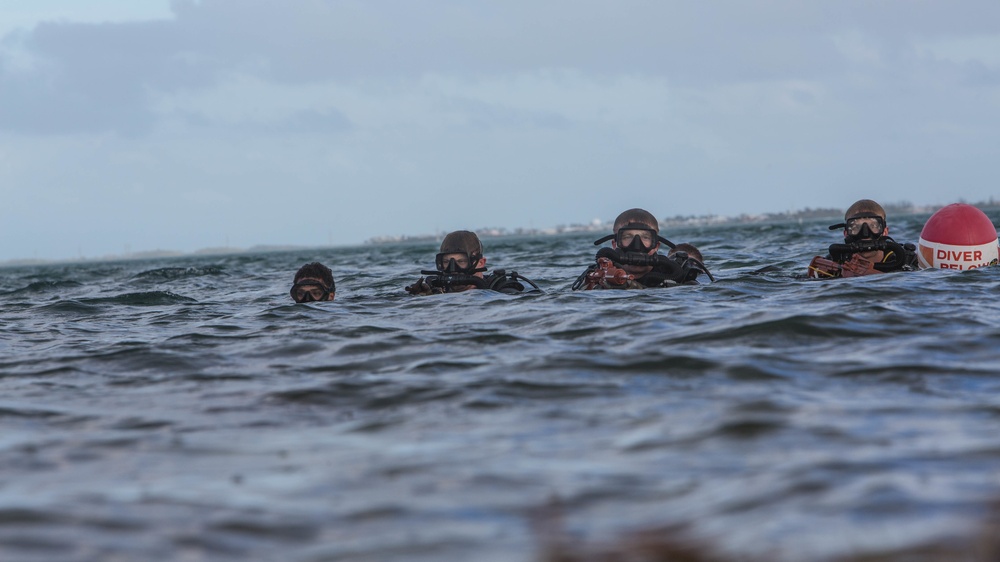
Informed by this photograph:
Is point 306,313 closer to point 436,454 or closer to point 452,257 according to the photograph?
point 452,257

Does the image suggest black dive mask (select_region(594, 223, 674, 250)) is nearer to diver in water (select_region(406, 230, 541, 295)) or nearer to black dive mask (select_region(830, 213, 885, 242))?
diver in water (select_region(406, 230, 541, 295))

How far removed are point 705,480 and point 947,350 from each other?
13.5 feet

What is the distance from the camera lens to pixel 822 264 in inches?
556

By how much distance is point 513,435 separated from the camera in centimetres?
551

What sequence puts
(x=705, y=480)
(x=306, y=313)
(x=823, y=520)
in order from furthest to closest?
(x=306, y=313) → (x=705, y=480) → (x=823, y=520)

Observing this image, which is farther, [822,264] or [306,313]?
[822,264]

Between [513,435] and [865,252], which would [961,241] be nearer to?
[865,252]

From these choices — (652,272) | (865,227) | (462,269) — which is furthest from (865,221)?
(462,269)

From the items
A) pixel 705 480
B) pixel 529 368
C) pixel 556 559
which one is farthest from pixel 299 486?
pixel 529 368

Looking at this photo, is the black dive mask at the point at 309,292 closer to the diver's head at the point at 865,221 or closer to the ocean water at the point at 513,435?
the ocean water at the point at 513,435

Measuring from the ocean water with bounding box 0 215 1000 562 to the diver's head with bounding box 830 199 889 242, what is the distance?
2871 millimetres

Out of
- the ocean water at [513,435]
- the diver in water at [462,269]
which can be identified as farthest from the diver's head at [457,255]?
the ocean water at [513,435]

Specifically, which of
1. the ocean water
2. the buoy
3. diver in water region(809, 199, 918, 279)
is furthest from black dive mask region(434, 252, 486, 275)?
the buoy

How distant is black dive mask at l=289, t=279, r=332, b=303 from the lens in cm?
1396
